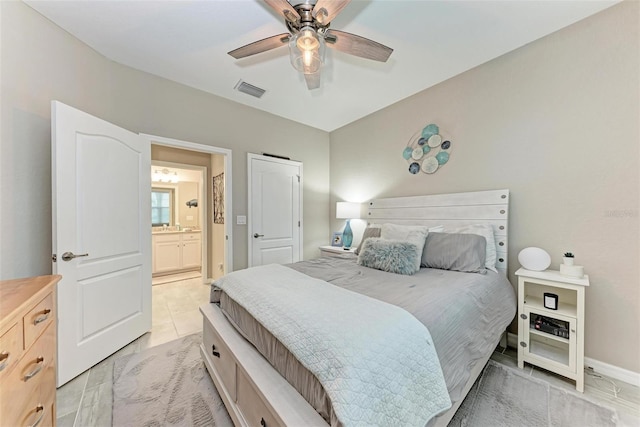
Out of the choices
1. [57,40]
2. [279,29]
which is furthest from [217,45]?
[57,40]

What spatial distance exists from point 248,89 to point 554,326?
12.2 feet

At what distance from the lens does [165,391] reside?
1.68 m

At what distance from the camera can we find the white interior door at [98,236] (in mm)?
1768

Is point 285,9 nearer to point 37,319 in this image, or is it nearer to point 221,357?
point 37,319

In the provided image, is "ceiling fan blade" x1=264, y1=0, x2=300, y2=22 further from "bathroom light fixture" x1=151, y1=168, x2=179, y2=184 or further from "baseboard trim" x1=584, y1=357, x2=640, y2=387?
"bathroom light fixture" x1=151, y1=168, x2=179, y2=184

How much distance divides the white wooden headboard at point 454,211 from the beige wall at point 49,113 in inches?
80.3

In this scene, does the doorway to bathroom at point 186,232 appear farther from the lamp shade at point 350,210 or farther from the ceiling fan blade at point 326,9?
the ceiling fan blade at point 326,9

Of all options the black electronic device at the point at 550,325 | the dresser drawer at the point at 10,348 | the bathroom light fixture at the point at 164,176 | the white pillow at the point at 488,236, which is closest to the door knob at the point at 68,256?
the dresser drawer at the point at 10,348

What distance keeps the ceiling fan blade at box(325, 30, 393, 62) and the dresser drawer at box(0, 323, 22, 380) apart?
212cm

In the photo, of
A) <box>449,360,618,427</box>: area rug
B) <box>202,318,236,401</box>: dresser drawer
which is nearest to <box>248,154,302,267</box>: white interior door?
<box>202,318,236,401</box>: dresser drawer

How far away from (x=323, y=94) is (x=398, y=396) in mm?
3074

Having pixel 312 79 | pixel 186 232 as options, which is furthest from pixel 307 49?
pixel 186 232

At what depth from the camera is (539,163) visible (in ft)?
6.93

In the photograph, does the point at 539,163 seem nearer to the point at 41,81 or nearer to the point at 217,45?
the point at 217,45
